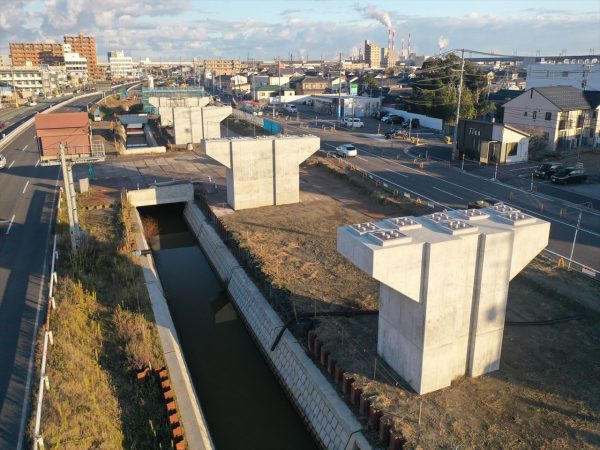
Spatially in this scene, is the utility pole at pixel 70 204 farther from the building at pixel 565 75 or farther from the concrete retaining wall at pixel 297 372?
the building at pixel 565 75

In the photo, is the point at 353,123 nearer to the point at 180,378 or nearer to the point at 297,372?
the point at 297,372

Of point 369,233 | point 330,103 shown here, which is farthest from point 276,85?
point 369,233

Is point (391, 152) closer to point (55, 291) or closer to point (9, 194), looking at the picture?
point (9, 194)

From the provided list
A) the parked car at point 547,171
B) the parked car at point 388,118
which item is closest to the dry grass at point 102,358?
the parked car at point 547,171

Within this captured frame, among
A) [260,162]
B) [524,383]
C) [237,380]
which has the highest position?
[260,162]

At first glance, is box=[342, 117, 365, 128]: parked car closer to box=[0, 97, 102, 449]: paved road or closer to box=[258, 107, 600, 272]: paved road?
box=[258, 107, 600, 272]: paved road

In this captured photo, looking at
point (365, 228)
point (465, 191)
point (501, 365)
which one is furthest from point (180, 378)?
point (465, 191)

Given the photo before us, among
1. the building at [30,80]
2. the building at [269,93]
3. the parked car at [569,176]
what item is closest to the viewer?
the parked car at [569,176]

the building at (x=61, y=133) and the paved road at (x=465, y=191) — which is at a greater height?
the building at (x=61, y=133)
